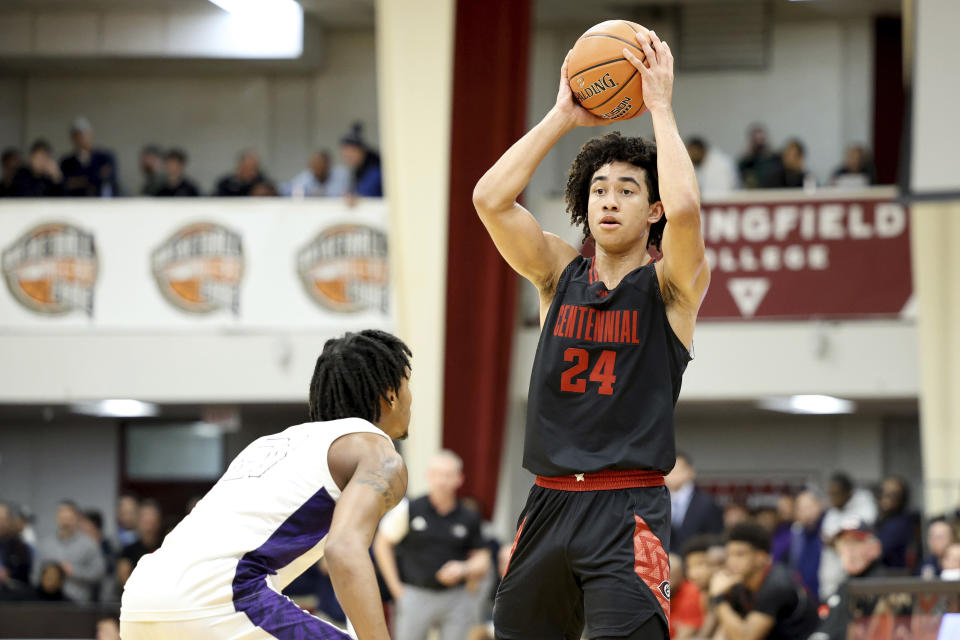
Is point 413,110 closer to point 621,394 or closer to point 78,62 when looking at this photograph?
point 78,62

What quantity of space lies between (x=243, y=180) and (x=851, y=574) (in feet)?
31.1

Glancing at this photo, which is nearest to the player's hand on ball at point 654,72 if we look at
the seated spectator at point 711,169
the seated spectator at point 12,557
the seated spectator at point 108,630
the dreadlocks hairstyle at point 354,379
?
the dreadlocks hairstyle at point 354,379

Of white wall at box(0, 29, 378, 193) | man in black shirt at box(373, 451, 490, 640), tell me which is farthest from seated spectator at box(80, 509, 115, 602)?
white wall at box(0, 29, 378, 193)

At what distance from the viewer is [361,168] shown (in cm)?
1450

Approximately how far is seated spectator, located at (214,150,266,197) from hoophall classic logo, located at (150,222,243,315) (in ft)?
3.65

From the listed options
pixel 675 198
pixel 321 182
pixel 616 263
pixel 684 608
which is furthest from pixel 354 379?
pixel 321 182

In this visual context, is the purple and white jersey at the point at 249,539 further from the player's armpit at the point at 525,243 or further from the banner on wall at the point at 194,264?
the banner on wall at the point at 194,264

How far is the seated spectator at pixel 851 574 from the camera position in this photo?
22.4 ft

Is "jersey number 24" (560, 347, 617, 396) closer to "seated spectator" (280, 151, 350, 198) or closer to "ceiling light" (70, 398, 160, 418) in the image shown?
"seated spectator" (280, 151, 350, 198)

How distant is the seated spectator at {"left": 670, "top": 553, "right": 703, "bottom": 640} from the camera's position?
8047 mm

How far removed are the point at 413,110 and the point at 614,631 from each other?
946 cm

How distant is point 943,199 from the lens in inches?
427

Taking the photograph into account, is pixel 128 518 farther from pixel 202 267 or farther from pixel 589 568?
pixel 589 568

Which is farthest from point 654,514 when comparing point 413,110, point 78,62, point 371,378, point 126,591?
point 78,62
